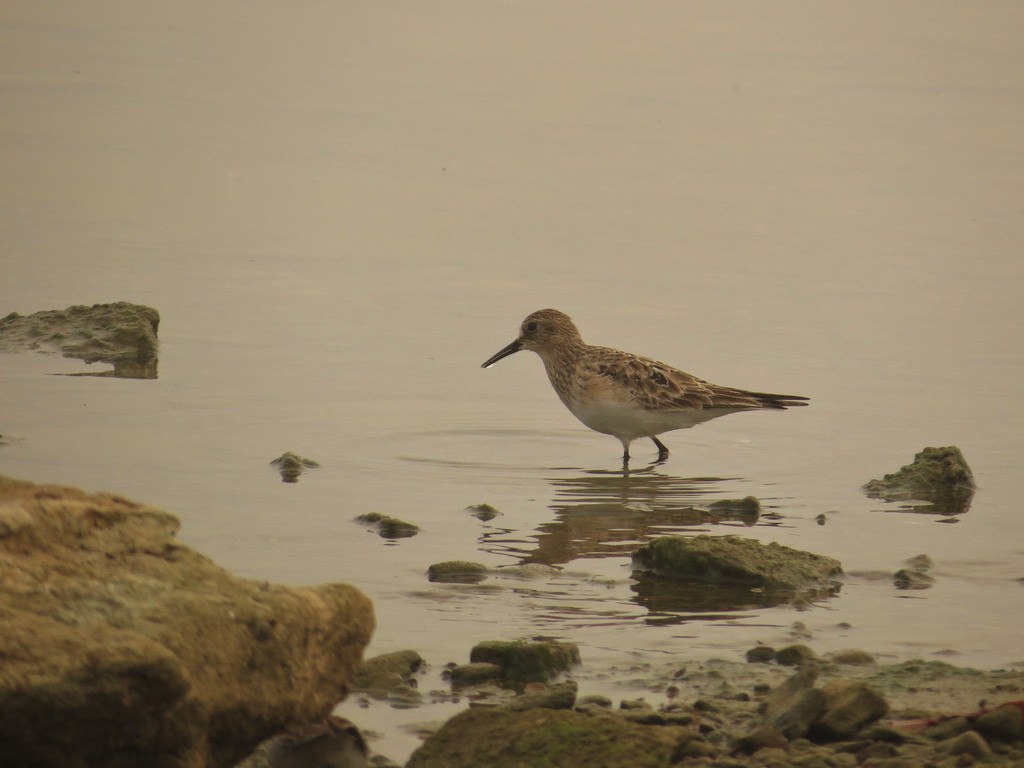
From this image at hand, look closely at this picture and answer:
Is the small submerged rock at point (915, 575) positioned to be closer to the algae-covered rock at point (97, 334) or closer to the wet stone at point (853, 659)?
the wet stone at point (853, 659)

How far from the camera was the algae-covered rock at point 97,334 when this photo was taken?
11.0 m

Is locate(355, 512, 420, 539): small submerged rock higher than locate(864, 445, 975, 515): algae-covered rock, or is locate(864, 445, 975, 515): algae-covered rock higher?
locate(864, 445, 975, 515): algae-covered rock

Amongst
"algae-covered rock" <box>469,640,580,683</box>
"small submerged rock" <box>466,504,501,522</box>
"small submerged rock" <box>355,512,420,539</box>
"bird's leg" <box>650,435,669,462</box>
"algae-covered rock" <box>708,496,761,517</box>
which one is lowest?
"algae-covered rock" <box>469,640,580,683</box>

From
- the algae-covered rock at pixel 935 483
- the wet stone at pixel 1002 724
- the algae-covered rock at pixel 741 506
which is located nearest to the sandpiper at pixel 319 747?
the wet stone at pixel 1002 724

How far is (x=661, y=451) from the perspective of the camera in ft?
35.3

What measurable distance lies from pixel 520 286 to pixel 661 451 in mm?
2910

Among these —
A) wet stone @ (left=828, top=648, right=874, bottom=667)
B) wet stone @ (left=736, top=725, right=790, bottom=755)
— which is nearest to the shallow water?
wet stone @ (left=828, top=648, right=874, bottom=667)

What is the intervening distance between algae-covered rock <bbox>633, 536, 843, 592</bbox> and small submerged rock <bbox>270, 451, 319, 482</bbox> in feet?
7.07

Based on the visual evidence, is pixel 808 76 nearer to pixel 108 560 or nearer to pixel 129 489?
pixel 129 489

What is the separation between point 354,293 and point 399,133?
18.0 ft

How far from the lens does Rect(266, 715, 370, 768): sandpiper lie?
491cm

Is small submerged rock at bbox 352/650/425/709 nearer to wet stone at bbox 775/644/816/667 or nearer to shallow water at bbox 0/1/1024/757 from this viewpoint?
shallow water at bbox 0/1/1024/757

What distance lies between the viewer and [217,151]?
56.2ft

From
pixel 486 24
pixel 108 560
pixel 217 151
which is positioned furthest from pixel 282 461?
pixel 486 24
